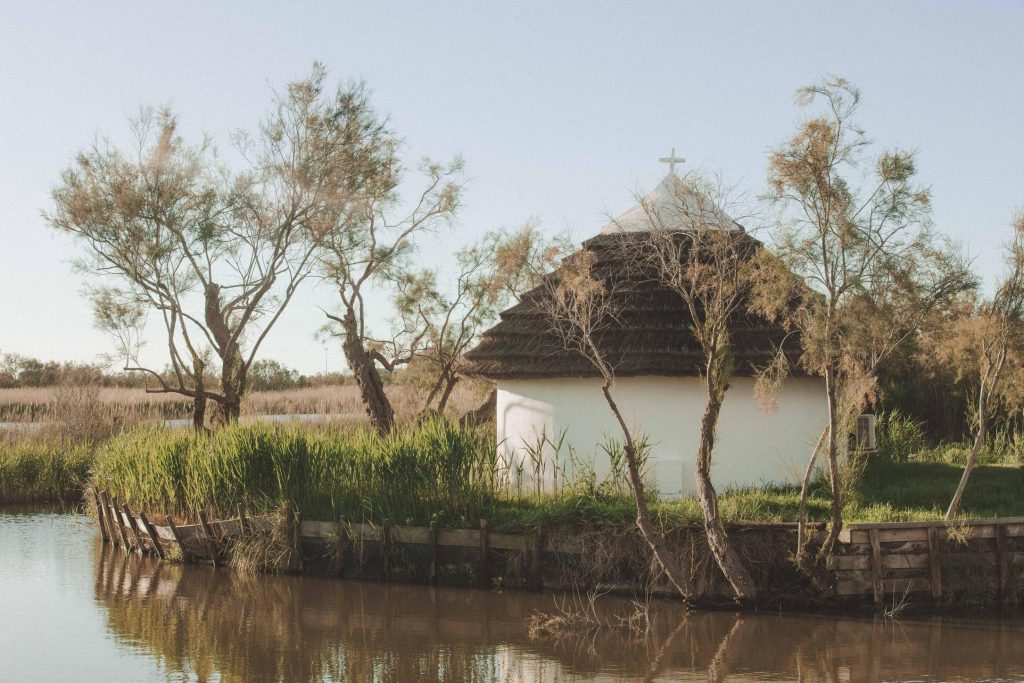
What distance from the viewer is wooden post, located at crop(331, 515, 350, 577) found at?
14.0m

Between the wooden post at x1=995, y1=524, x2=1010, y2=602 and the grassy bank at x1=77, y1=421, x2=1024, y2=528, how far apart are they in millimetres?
989

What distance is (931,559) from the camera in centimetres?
1193

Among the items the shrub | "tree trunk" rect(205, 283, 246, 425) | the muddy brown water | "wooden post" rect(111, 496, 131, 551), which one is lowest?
the muddy brown water

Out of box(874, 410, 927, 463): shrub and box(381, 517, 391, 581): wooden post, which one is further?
box(874, 410, 927, 463): shrub

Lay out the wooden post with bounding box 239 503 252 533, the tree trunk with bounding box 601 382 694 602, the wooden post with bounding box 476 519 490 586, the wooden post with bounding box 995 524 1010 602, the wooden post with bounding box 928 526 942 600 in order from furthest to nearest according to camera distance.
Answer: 1. the wooden post with bounding box 239 503 252 533
2. the wooden post with bounding box 476 519 490 586
3. the wooden post with bounding box 995 524 1010 602
4. the wooden post with bounding box 928 526 942 600
5. the tree trunk with bounding box 601 382 694 602

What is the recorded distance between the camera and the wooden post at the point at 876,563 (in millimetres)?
11727

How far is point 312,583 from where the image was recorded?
546 inches

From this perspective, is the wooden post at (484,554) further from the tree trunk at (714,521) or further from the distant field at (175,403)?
the distant field at (175,403)

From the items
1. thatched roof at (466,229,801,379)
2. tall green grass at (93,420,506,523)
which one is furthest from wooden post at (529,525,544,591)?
thatched roof at (466,229,801,379)

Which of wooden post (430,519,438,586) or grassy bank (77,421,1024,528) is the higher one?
grassy bank (77,421,1024,528)

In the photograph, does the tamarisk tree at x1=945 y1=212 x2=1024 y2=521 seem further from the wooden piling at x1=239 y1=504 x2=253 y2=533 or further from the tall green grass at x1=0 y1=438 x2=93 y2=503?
the tall green grass at x1=0 y1=438 x2=93 y2=503

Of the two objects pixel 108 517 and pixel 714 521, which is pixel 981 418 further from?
pixel 108 517

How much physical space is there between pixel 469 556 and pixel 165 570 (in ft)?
15.2

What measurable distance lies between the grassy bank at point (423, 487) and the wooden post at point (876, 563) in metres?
1.09
